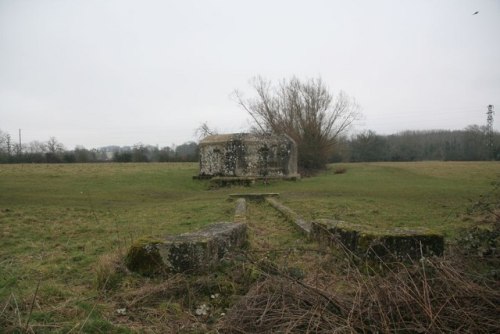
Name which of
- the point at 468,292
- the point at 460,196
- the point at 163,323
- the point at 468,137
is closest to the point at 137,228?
the point at 163,323

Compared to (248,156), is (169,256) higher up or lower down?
lower down

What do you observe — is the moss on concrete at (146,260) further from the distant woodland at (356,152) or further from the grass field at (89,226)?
the distant woodland at (356,152)

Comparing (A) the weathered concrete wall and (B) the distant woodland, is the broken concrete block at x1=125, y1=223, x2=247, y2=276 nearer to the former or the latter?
(A) the weathered concrete wall

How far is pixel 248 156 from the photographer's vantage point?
84.0ft

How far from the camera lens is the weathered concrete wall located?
25625 millimetres

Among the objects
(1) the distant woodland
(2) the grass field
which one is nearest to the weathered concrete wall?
(2) the grass field

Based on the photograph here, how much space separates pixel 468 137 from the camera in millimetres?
73188

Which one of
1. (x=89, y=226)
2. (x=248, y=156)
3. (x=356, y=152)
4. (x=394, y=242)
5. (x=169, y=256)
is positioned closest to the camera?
(x=169, y=256)

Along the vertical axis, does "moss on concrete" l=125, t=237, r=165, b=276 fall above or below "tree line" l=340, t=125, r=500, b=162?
below

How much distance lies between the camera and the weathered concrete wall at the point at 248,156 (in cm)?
2562

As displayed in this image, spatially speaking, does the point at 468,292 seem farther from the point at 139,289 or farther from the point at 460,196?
the point at 460,196

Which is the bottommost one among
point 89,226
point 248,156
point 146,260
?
point 89,226

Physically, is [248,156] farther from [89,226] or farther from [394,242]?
[394,242]

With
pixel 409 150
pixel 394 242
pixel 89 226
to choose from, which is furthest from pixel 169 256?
pixel 409 150
